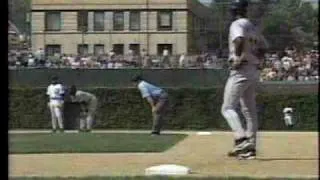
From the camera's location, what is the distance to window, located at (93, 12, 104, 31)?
1419 inches

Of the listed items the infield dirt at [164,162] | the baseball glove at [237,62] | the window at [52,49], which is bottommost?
the infield dirt at [164,162]

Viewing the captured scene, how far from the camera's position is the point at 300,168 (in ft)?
28.9

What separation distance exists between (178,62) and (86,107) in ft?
26.3

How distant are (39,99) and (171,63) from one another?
6111mm

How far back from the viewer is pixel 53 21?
38.2 metres

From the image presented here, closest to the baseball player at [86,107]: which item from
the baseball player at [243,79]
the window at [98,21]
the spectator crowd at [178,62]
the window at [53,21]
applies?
the spectator crowd at [178,62]

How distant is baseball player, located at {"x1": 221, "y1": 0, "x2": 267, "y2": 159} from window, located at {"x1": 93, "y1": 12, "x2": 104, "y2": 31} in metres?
26.4

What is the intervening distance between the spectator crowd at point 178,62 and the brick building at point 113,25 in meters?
0.74

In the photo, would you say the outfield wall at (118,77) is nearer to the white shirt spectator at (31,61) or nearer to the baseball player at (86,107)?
the white shirt spectator at (31,61)

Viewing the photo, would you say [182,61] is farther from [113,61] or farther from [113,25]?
[113,25]

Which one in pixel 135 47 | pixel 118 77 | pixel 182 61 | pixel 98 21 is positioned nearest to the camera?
pixel 118 77

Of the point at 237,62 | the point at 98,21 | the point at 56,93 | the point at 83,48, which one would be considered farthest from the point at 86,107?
the point at 83,48

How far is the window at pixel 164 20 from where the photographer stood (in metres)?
34.2
